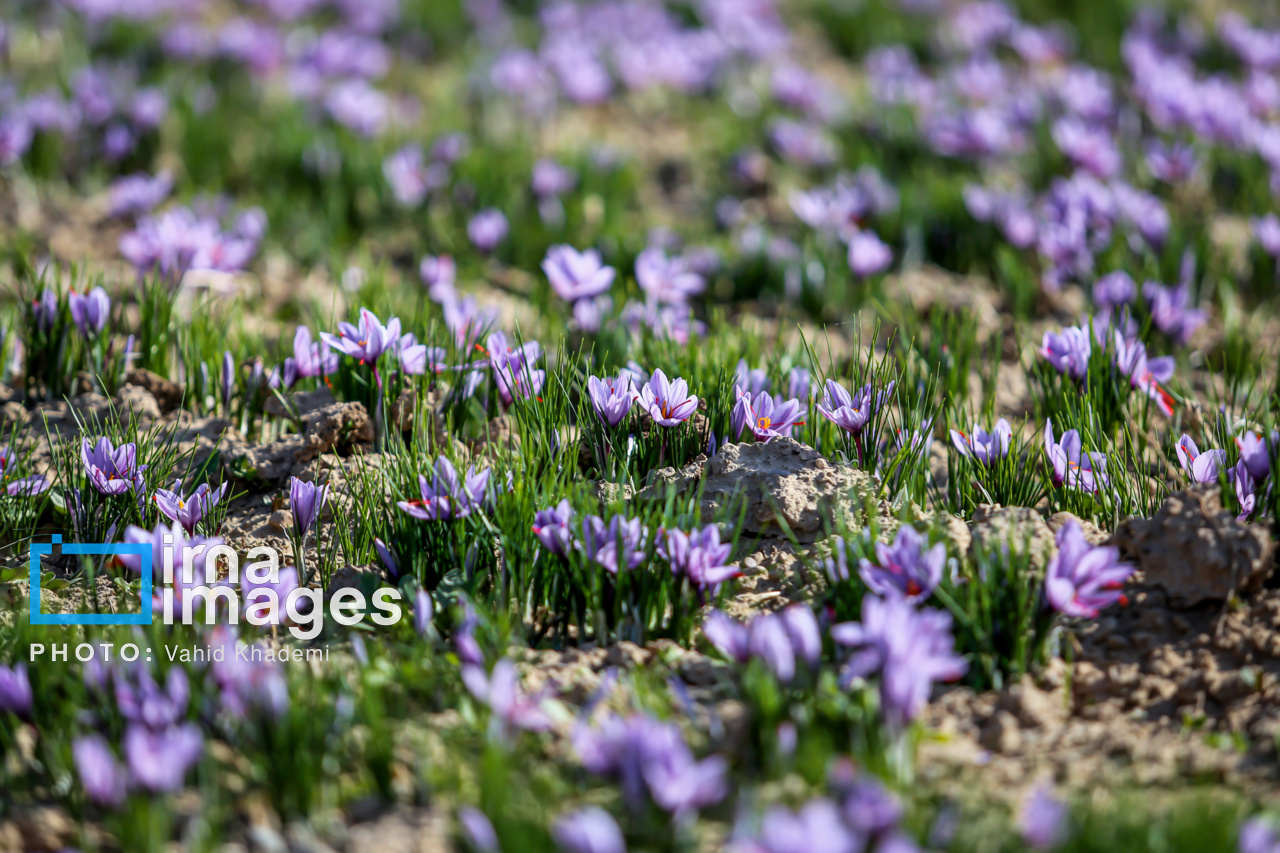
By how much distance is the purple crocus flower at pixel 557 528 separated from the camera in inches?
89.7

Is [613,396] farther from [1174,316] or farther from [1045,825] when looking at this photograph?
[1174,316]

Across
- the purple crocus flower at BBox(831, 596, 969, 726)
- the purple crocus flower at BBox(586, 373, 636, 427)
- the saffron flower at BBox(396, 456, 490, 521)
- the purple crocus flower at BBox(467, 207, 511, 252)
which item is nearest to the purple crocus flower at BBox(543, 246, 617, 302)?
the purple crocus flower at BBox(586, 373, 636, 427)

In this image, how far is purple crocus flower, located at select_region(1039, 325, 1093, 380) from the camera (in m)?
3.01

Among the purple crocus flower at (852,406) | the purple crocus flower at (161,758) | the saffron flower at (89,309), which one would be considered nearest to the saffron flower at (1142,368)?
the purple crocus flower at (852,406)

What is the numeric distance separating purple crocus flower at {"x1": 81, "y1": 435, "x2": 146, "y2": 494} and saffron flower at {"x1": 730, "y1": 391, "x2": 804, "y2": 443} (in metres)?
1.50

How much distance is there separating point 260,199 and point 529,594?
3.21 metres

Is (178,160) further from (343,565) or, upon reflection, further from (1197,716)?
Result: (1197,716)

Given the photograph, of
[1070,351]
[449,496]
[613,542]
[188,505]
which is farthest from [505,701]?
[1070,351]

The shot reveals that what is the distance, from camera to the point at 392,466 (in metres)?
2.64

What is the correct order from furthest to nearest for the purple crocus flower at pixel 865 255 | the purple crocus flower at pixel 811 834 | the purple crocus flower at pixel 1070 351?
→ 1. the purple crocus flower at pixel 865 255
2. the purple crocus flower at pixel 1070 351
3. the purple crocus flower at pixel 811 834

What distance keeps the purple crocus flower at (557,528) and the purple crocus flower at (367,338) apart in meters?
0.77

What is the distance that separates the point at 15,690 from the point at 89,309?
1561 mm

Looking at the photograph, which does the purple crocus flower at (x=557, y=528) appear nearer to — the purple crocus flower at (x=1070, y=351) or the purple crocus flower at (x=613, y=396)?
the purple crocus flower at (x=613, y=396)

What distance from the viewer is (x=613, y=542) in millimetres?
2264
